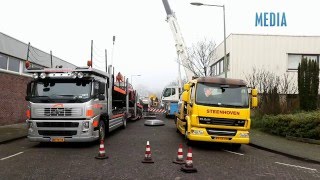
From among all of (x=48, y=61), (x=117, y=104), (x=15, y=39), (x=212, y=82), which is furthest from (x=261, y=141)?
(x=48, y=61)

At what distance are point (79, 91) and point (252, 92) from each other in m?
6.23

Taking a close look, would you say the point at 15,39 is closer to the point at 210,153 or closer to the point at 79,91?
the point at 79,91

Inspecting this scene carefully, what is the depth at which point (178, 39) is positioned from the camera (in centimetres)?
3316

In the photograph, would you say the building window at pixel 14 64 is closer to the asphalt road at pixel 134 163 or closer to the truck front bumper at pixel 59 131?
the asphalt road at pixel 134 163

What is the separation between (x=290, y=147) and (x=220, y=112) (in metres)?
3.48

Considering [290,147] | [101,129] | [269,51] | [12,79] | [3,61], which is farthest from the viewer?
[269,51]

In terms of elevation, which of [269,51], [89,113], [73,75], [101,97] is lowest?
[89,113]

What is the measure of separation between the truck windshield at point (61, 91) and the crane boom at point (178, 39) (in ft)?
69.2

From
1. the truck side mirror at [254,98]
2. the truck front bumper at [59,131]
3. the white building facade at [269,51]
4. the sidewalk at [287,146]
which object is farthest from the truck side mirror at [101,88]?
the white building facade at [269,51]

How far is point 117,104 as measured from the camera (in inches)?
717

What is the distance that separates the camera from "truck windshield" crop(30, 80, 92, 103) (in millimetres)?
12105

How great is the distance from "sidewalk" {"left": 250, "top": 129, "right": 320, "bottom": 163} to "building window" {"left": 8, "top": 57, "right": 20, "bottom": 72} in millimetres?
15989

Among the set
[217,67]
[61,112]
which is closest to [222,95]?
[61,112]

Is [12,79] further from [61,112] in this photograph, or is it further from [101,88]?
[61,112]
